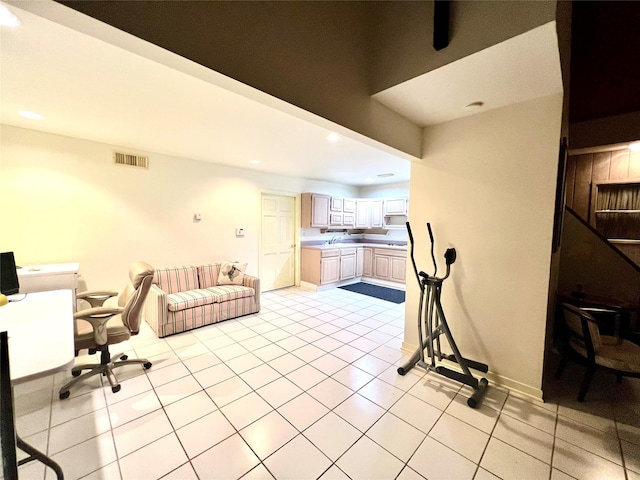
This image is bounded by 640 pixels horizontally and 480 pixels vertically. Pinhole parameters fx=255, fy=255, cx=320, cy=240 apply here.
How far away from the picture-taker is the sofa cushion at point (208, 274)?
407 cm

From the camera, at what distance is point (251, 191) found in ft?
16.1

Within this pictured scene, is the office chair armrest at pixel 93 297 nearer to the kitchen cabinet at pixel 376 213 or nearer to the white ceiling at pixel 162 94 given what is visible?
the white ceiling at pixel 162 94

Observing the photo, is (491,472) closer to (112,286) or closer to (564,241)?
(564,241)

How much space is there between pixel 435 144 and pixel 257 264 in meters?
3.84

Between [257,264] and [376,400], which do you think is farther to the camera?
[257,264]

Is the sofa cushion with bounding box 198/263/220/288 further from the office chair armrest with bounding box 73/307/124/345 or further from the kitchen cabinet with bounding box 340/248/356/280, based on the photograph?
the kitchen cabinet with bounding box 340/248/356/280

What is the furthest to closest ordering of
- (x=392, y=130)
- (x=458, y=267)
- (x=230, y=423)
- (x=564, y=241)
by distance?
1. (x=564, y=241)
2. (x=458, y=267)
3. (x=392, y=130)
4. (x=230, y=423)

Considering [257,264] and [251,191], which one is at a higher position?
[251,191]

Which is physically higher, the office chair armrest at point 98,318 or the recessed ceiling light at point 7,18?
the recessed ceiling light at point 7,18

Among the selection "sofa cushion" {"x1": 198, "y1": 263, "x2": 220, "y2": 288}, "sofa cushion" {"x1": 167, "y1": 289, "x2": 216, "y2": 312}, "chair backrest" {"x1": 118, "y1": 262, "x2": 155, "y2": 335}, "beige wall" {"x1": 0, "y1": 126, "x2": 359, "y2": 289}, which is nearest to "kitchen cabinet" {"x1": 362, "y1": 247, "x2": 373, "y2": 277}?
"beige wall" {"x1": 0, "y1": 126, "x2": 359, "y2": 289}

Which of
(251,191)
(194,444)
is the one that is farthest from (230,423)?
(251,191)

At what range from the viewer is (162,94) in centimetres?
206

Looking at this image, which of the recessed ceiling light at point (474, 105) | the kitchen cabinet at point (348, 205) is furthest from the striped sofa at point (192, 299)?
the recessed ceiling light at point (474, 105)

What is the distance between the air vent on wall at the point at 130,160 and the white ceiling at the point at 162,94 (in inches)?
4.8
